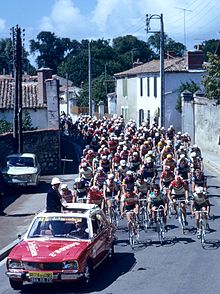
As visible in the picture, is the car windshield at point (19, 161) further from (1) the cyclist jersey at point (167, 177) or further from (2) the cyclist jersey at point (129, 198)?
(2) the cyclist jersey at point (129, 198)

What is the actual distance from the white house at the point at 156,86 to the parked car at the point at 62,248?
46.1 m

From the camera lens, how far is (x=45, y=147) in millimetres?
44750

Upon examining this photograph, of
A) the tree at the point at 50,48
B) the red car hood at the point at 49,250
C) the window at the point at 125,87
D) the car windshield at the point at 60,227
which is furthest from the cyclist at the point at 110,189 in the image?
the tree at the point at 50,48

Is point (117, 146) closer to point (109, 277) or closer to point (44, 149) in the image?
point (44, 149)

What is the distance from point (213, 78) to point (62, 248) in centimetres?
3172

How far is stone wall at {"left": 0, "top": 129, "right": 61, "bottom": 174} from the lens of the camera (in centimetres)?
4416

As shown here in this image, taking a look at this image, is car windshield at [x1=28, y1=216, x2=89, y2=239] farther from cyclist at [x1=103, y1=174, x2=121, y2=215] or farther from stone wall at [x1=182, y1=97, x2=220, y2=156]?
stone wall at [x1=182, y1=97, x2=220, y2=156]

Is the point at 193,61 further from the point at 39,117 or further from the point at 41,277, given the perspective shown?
the point at 41,277

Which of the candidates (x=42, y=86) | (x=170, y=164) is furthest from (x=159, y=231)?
(x=42, y=86)

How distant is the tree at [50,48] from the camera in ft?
516

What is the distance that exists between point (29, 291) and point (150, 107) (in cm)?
5572

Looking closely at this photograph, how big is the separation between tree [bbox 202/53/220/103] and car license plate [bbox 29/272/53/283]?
31341mm

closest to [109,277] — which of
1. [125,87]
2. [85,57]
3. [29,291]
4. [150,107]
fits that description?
[29,291]

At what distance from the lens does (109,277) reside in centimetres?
1783
